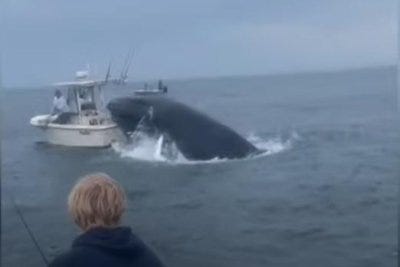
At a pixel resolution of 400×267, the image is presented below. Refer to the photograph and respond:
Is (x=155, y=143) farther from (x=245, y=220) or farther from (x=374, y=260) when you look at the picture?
(x=374, y=260)

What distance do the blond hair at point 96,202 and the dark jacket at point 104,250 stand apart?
0.03 meters

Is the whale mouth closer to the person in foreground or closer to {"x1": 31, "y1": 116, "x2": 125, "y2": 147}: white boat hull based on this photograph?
{"x1": 31, "y1": 116, "x2": 125, "y2": 147}: white boat hull

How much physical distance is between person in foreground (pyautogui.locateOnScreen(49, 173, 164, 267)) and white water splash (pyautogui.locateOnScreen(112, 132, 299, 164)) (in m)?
22.6

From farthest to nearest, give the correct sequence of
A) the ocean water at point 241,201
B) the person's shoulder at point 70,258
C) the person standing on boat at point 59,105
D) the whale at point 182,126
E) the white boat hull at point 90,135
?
the person standing on boat at point 59,105
the white boat hull at point 90,135
the whale at point 182,126
the ocean water at point 241,201
the person's shoulder at point 70,258

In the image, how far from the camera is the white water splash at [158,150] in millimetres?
26797

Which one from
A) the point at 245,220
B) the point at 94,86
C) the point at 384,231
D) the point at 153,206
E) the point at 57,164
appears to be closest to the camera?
the point at 384,231

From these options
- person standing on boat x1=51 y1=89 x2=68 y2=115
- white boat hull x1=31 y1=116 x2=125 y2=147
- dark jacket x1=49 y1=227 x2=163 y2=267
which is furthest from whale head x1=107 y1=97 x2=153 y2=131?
dark jacket x1=49 y1=227 x2=163 y2=267

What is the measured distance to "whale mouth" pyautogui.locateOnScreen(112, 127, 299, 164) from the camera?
26.8 m

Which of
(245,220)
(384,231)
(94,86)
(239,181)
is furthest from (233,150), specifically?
(384,231)

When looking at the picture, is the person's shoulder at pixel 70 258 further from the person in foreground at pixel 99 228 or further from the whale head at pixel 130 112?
the whale head at pixel 130 112

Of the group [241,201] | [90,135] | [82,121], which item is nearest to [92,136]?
[90,135]

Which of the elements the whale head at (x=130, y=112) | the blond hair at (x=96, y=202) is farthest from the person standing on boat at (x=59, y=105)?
the blond hair at (x=96, y=202)

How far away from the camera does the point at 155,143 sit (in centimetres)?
2809

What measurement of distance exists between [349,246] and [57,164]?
47.1ft
